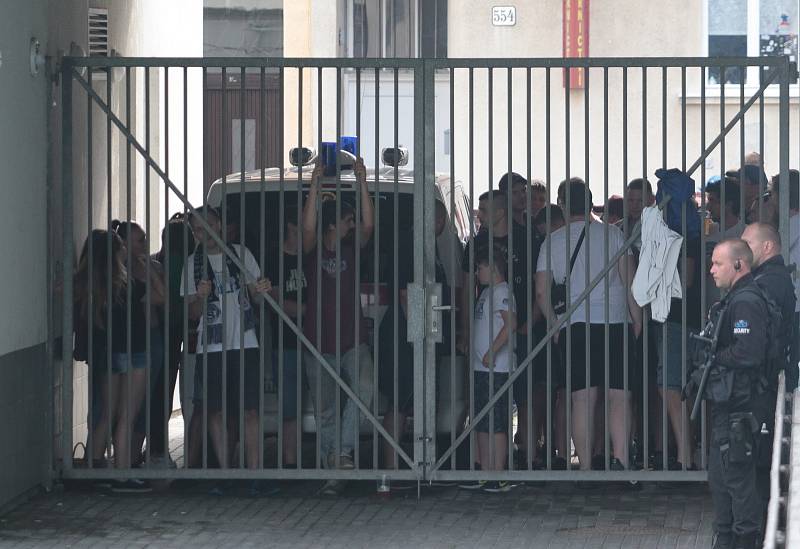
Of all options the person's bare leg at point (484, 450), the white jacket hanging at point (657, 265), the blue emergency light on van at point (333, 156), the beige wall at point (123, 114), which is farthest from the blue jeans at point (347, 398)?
the white jacket hanging at point (657, 265)

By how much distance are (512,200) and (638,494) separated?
187 centimetres

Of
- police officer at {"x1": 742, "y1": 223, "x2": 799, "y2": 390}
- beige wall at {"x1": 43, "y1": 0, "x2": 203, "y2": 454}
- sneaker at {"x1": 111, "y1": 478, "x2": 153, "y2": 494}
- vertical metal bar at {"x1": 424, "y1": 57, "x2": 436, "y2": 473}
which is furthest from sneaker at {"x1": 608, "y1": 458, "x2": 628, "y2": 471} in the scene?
beige wall at {"x1": 43, "y1": 0, "x2": 203, "y2": 454}

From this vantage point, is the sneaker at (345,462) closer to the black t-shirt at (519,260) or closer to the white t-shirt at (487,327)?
the white t-shirt at (487,327)

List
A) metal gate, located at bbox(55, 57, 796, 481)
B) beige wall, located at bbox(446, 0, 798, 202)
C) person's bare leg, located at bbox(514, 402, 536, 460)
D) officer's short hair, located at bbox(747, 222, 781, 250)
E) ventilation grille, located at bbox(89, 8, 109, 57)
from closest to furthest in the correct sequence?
officer's short hair, located at bbox(747, 222, 781, 250)
metal gate, located at bbox(55, 57, 796, 481)
person's bare leg, located at bbox(514, 402, 536, 460)
ventilation grille, located at bbox(89, 8, 109, 57)
beige wall, located at bbox(446, 0, 798, 202)

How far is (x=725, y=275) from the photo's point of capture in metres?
7.83

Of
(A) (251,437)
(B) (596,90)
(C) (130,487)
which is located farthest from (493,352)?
(B) (596,90)

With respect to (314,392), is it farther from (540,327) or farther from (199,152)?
(199,152)

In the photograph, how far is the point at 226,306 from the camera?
9336 millimetres

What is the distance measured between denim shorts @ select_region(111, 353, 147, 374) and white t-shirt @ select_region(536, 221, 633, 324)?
236 centimetres

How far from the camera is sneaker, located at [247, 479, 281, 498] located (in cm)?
967

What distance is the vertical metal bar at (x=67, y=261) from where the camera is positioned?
9.34 metres

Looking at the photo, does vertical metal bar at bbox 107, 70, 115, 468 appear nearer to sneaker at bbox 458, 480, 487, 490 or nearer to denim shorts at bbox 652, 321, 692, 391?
sneaker at bbox 458, 480, 487, 490

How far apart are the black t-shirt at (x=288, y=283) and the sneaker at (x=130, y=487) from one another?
113 cm

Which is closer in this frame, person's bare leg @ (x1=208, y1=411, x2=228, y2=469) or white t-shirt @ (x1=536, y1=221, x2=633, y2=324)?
white t-shirt @ (x1=536, y1=221, x2=633, y2=324)
